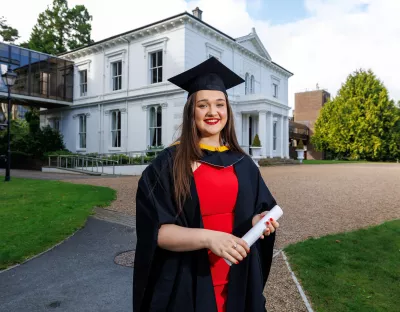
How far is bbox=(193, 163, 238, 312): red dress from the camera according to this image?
5.52ft

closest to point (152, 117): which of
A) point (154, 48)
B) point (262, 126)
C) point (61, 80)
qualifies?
point (154, 48)

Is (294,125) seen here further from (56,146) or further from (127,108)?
(56,146)

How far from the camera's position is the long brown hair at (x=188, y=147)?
163 centimetres

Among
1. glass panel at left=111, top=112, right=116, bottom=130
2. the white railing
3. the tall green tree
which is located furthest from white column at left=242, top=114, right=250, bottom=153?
the tall green tree

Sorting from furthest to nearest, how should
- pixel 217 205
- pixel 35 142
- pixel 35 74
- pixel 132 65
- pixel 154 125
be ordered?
pixel 35 74, pixel 35 142, pixel 132 65, pixel 154 125, pixel 217 205

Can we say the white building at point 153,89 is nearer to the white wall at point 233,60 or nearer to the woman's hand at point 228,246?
the white wall at point 233,60

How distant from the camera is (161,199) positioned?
5.31ft

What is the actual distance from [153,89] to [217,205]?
21116mm

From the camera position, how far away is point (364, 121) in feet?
121

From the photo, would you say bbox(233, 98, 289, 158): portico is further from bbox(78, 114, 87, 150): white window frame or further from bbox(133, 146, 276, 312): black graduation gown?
Answer: bbox(133, 146, 276, 312): black graduation gown

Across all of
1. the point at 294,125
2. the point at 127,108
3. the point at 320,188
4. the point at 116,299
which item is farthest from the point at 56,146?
the point at 294,125

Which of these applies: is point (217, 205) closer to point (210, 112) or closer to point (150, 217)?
point (150, 217)

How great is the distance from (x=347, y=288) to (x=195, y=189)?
2777 millimetres

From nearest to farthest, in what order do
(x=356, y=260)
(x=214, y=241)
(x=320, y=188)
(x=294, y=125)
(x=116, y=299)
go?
(x=214, y=241)
(x=116, y=299)
(x=356, y=260)
(x=320, y=188)
(x=294, y=125)
